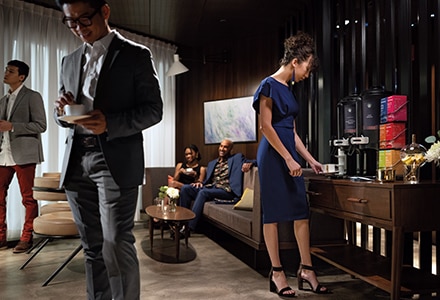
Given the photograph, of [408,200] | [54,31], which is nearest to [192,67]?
[54,31]

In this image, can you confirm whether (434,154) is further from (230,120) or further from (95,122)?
(230,120)

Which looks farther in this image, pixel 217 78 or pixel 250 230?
pixel 217 78

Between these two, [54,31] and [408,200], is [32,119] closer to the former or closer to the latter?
[54,31]

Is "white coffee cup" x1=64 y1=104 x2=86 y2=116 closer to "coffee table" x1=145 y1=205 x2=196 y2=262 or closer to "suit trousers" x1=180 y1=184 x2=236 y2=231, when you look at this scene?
"coffee table" x1=145 y1=205 x2=196 y2=262

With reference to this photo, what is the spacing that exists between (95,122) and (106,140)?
0.09 m

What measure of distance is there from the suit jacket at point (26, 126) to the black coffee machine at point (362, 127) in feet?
8.94

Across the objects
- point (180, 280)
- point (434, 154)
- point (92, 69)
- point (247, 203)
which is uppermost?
point (92, 69)

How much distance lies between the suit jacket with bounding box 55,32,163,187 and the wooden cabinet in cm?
119

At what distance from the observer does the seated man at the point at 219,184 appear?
15.2 ft

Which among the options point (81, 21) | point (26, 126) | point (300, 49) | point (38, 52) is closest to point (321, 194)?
point (300, 49)

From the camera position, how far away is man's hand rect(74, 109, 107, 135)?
4.36ft

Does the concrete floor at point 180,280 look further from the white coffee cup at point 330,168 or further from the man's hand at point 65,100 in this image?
the man's hand at point 65,100

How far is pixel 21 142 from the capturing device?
3697 mm

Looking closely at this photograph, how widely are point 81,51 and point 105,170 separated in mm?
481
